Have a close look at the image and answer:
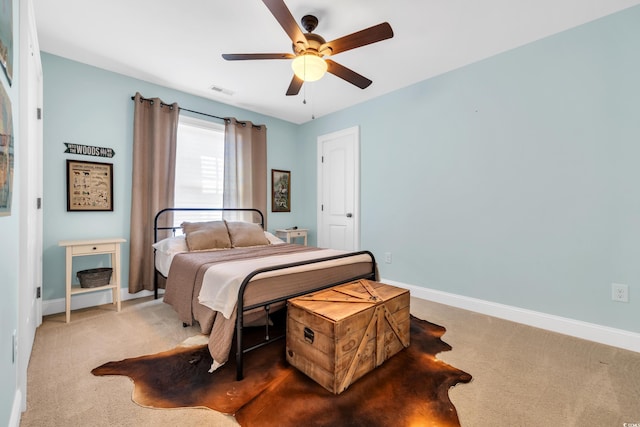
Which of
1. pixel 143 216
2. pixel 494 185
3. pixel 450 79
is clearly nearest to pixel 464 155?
pixel 494 185

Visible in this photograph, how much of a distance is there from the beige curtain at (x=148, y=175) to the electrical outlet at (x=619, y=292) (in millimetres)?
4591

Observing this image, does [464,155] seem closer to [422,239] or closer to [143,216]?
[422,239]

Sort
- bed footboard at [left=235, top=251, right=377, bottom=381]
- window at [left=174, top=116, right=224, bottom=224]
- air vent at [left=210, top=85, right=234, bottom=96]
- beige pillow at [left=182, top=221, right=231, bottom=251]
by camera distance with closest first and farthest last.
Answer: bed footboard at [left=235, top=251, right=377, bottom=381] → beige pillow at [left=182, top=221, right=231, bottom=251] → air vent at [left=210, top=85, right=234, bottom=96] → window at [left=174, top=116, right=224, bottom=224]

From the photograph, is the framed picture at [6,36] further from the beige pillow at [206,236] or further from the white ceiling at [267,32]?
the beige pillow at [206,236]

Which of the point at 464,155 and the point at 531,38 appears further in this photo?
the point at 464,155

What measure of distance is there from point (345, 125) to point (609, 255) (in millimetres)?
3377

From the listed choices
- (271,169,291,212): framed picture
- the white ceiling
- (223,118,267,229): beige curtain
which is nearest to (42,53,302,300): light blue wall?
the white ceiling

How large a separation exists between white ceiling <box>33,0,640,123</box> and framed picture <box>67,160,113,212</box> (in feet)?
3.77

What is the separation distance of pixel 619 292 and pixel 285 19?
3317 millimetres

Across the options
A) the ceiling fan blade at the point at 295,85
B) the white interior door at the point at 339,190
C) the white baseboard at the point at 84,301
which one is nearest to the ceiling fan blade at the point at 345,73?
the ceiling fan blade at the point at 295,85

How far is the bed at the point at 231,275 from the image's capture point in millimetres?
1854

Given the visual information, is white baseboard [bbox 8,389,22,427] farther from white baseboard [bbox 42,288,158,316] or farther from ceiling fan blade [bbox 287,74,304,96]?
ceiling fan blade [bbox 287,74,304,96]

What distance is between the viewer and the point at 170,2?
2.19 meters

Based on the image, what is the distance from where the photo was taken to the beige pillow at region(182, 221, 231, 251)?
3131mm
